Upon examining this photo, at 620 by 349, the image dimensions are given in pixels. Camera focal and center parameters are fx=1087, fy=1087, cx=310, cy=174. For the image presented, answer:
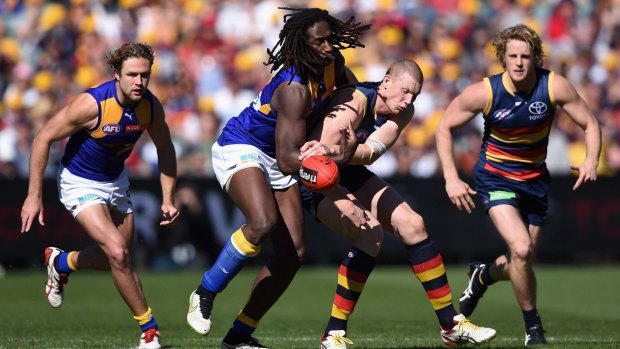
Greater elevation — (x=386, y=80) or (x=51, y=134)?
(x=386, y=80)

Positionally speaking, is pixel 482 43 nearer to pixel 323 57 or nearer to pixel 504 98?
pixel 504 98

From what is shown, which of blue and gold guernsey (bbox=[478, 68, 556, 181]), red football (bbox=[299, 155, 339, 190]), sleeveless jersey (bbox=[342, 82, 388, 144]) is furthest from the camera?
blue and gold guernsey (bbox=[478, 68, 556, 181])

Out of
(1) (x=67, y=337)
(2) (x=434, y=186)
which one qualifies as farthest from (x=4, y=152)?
(1) (x=67, y=337)

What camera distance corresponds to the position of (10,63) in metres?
18.9

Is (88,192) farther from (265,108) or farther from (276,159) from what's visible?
(276,159)

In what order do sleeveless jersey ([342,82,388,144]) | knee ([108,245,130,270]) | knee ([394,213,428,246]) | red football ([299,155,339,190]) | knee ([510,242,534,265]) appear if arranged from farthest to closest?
1. knee ([510,242,534,265])
2. knee ([108,245,130,270])
3. sleeveless jersey ([342,82,388,144])
4. knee ([394,213,428,246])
5. red football ([299,155,339,190])

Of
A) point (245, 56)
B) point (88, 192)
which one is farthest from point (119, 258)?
point (245, 56)

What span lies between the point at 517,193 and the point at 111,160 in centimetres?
331

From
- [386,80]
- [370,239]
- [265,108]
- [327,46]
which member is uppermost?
[327,46]

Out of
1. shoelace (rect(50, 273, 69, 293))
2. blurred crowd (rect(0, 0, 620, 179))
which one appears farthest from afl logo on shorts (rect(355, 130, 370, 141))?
blurred crowd (rect(0, 0, 620, 179))

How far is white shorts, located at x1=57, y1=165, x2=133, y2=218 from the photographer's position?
8.40 metres

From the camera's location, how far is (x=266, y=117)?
7.77 m

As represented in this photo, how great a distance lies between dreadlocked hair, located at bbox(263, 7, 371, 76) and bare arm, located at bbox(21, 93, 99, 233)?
4.80 feet

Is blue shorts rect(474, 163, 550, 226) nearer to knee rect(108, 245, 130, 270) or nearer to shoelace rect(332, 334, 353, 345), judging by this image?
shoelace rect(332, 334, 353, 345)
